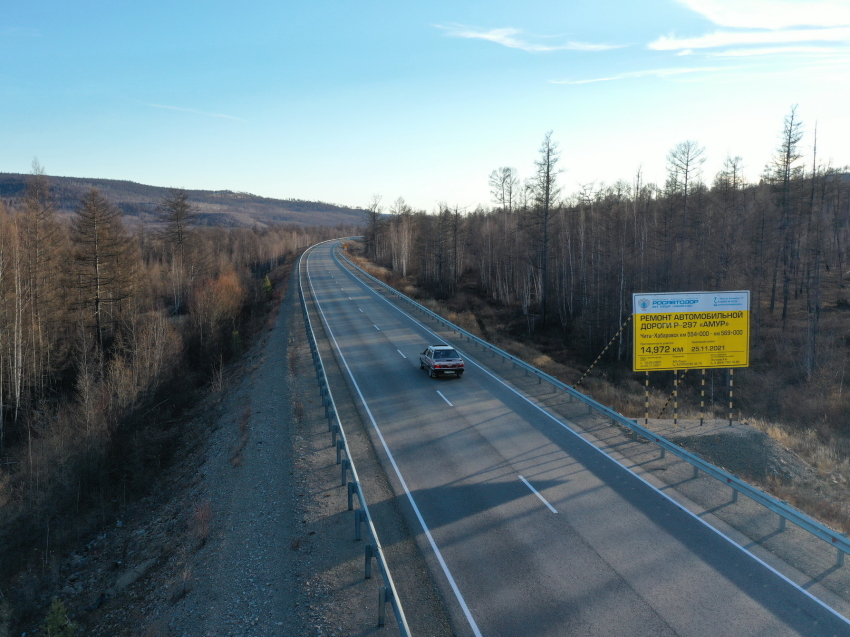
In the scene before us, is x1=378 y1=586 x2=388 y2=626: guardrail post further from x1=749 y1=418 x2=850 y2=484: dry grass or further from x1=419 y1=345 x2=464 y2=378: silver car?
x1=419 y1=345 x2=464 y2=378: silver car

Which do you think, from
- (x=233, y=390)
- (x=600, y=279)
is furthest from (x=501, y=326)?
(x=233, y=390)

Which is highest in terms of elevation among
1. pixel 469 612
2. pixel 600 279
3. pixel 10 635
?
pixel 600 279

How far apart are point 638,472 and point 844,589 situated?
4.88 metres

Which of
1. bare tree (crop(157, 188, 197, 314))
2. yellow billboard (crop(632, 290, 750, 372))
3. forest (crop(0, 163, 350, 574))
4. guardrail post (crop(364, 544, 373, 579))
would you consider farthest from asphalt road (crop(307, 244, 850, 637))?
bare tree (crop(157, 188, 197, 314))

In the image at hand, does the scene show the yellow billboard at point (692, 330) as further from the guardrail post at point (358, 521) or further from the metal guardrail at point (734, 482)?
the guardrail post at point (358, 521)

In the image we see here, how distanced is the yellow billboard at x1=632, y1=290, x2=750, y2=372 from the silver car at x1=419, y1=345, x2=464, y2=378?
7.71m

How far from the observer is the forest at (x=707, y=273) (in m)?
31.5

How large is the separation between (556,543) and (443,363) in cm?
1240

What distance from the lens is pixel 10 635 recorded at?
1226cm

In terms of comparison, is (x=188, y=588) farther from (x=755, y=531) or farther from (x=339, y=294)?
(x=339, y=294)

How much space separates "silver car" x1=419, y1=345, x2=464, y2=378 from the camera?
21.9m

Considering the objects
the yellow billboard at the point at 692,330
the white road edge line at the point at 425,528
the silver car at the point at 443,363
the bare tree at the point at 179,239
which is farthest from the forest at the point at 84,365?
the yellow billboard at the point at 692,330

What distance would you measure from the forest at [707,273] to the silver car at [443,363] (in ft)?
23.8

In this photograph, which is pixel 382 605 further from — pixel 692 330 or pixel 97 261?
pixel 97 261
